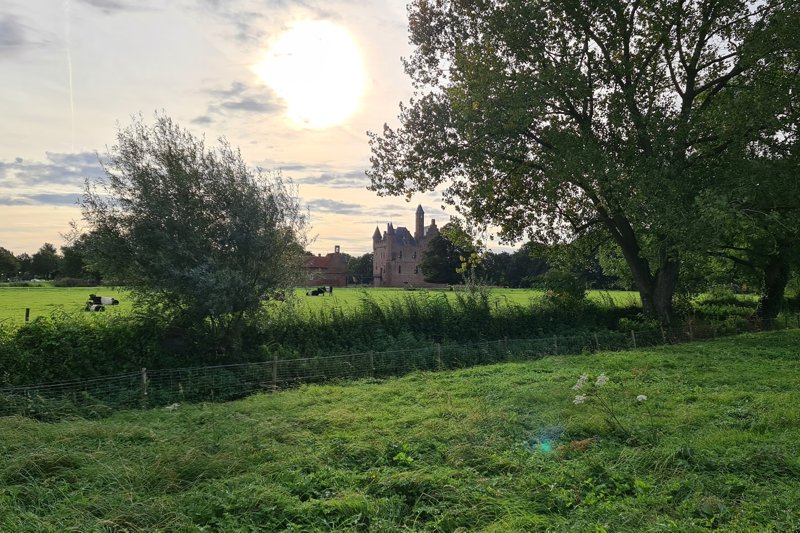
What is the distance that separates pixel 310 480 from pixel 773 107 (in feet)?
57.6

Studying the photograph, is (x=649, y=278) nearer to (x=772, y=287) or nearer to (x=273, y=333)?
(x=772, y=287)

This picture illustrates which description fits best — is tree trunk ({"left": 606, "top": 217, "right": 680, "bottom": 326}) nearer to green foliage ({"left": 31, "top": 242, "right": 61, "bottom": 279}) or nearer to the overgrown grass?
the overgrown grass

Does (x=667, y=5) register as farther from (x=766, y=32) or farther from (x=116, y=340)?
(x=116, y=340)

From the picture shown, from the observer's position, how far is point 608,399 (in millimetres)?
8750

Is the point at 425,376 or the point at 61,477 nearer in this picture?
the point at 61,477

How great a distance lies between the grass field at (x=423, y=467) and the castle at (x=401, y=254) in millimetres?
97103

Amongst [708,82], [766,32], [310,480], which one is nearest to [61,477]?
[310,480]

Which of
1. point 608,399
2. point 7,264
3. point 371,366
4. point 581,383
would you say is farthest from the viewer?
point 7,264

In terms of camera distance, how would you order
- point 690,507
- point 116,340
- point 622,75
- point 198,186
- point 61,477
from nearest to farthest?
point 690,507, point 61,477, point 116,340, point 198,186, point 622,75

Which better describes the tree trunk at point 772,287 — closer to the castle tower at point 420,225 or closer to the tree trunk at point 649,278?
the tree trunk at point 649,278

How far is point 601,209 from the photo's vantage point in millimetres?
20500

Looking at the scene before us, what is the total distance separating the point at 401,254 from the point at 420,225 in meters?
8.59

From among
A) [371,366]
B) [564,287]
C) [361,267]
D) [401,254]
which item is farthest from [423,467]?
[361,267]

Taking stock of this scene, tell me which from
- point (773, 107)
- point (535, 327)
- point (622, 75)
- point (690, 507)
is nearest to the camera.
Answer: point (690, 507)
